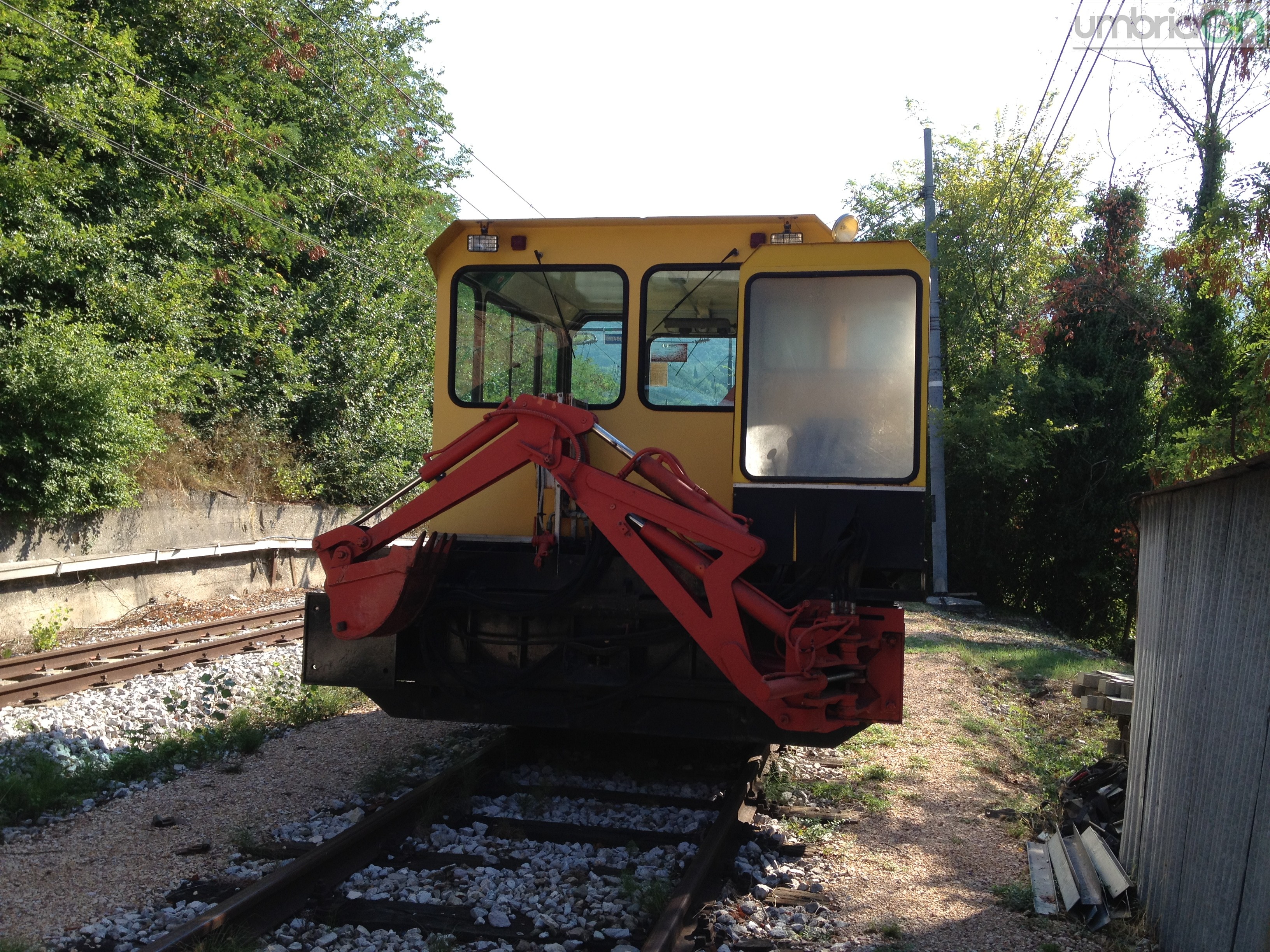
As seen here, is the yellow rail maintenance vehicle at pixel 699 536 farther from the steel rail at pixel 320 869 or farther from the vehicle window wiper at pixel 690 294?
the steel rail at pixel 320 869

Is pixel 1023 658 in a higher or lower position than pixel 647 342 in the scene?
lower

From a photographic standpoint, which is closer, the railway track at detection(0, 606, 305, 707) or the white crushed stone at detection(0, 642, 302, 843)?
the white crushed stone at detection(0, 642, 302, 843)

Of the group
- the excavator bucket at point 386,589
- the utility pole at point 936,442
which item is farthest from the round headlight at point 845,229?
the utility pole at point 936,442

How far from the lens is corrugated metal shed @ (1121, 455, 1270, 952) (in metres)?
3.73

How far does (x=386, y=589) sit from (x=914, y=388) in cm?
295

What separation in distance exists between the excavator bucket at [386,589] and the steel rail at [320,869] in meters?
0.91

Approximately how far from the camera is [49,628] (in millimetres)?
10797

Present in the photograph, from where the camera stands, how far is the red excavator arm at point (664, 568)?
488 centimetres

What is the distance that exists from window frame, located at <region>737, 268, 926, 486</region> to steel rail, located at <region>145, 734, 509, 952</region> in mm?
2398

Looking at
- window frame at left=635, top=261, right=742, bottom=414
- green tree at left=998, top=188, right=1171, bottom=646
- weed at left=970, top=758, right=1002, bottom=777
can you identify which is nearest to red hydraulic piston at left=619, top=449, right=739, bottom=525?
window frame at left=635, top=261, right=742, bottom=414

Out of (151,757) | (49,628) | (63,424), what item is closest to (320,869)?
(151,757)

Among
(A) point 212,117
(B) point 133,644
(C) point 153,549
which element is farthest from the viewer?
(A) point 212,117

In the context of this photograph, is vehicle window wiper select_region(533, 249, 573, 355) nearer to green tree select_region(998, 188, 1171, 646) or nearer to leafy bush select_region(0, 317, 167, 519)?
leafy bush select_region(0, 317, 167, 519)

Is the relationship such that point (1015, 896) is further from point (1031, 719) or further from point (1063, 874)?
point (1031, 719)
